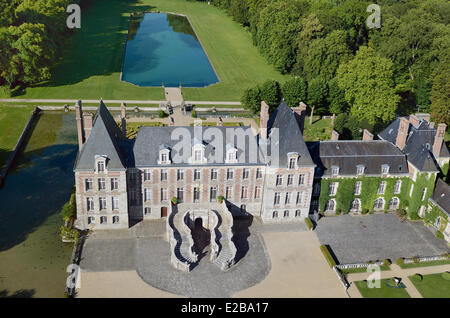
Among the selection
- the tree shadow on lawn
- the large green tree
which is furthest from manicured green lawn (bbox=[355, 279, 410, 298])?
the tree shadow on lawn

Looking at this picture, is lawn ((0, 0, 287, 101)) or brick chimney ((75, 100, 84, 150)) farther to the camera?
lawn ((0, 0, 287, 101))

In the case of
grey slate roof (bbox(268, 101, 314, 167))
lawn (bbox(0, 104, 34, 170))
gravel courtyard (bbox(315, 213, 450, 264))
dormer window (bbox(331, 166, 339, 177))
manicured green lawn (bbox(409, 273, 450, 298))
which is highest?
grey slate roof (bbox(268, 101, 314, 167))

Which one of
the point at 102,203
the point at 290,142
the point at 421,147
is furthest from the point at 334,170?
the point at 102,203

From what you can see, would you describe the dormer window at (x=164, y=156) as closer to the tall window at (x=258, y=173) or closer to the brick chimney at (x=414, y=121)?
the tall window at (x=258, y=173)

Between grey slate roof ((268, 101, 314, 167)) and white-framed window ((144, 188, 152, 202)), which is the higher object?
grey slate roof ((268, 101, 314, 167))

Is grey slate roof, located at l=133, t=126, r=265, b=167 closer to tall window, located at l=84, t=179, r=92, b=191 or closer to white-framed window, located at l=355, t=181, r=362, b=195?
tall window, located at l=84, t=179, r=92, b=191

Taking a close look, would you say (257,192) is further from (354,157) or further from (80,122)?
(80,122)

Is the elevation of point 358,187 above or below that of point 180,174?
below
